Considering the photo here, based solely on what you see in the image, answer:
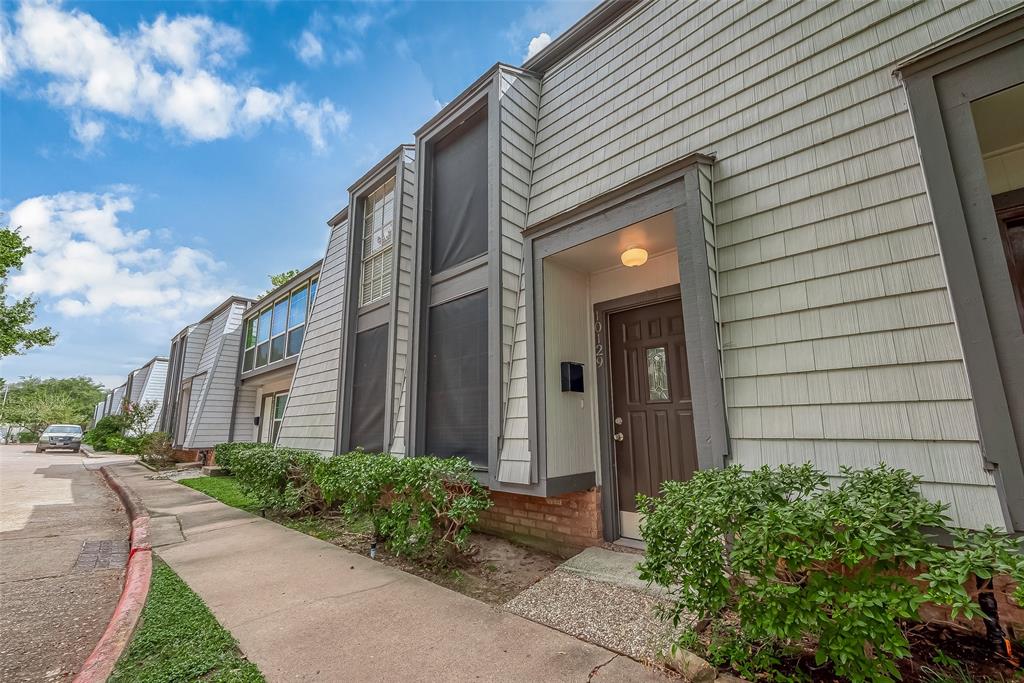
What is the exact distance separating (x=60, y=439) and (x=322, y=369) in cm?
2730

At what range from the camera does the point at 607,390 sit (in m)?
4.39

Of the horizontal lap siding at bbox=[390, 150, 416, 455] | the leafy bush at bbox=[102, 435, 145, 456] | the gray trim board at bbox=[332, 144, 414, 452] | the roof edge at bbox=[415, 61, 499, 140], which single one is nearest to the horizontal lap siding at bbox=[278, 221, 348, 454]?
the gray trim board at bbox=[332, 144, 414, 452]

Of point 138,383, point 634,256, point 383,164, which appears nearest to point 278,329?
point 383,164

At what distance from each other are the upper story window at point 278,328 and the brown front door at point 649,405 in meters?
8.23

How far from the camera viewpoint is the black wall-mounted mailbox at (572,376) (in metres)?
4.13

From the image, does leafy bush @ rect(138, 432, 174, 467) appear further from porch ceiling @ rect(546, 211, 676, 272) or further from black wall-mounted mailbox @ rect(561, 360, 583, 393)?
porch ceiling @ rect(546, 211, 676, 272)

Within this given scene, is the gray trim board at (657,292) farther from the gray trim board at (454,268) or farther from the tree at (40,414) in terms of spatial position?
the tree at (40,414)

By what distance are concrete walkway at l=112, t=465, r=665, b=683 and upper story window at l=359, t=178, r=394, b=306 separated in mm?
3852

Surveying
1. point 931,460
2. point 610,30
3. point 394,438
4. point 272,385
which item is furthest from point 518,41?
point 272,385

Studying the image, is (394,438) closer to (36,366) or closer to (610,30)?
(610,30)

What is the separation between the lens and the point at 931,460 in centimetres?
224

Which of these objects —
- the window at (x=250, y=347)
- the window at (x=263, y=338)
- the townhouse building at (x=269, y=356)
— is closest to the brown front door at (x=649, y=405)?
the townhouse building at (x=269, y=356)

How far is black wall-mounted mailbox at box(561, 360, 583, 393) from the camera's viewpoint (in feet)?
13.5

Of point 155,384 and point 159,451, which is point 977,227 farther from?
point 155,384
